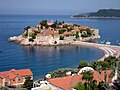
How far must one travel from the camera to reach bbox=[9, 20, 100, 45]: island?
31.5 m

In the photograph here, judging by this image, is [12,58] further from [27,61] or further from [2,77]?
[2,77]

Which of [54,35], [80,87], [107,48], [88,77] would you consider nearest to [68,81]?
[88,77]

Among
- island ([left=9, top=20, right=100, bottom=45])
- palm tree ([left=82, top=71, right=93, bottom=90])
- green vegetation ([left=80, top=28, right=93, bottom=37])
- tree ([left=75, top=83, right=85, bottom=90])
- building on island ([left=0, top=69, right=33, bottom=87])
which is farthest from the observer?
green vegetation ([left=80, top=28, right=93, bottom=37])

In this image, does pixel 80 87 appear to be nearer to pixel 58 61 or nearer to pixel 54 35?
pixel 58 61

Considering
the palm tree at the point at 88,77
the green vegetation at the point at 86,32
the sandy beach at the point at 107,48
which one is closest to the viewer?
the palm tree at the point at 88,77

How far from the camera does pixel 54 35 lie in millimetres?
32188

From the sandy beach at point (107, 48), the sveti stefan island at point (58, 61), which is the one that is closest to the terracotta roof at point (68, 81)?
the sveti stefan island at point (58, 61)

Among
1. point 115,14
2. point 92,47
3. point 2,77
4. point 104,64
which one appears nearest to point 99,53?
point 92,47

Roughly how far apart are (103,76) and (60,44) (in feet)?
66.5

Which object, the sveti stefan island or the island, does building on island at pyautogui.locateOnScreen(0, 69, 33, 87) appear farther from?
the island

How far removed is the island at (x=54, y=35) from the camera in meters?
31.5

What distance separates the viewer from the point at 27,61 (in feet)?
72.0

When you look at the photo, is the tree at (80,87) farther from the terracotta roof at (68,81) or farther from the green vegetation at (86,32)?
the green vegetation at (86,32)

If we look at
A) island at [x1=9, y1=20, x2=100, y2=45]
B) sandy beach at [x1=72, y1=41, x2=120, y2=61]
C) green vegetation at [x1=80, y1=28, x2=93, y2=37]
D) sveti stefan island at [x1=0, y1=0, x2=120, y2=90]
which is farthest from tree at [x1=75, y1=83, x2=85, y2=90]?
green vegetation at [x1=80, y1=28, x2=93, y2=37]
